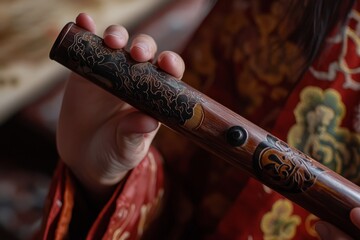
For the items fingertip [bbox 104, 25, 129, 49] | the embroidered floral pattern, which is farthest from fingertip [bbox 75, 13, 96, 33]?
the embroidered floral pattern

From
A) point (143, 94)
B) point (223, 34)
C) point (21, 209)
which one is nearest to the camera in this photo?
point (143, 94)

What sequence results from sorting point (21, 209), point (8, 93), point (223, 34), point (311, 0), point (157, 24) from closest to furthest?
point (311, 0)
point (223, 34)
point (21, 209)
point (157, 24)
point (8, 93)

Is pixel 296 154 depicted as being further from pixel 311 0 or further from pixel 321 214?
pixel 311 0

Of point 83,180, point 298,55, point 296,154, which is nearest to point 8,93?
point 83,180

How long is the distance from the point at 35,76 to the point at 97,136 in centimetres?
80

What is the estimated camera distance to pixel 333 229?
1.63 feet

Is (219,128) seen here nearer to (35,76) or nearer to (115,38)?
(115,38)

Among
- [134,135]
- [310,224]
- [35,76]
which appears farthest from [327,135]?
[35,76]

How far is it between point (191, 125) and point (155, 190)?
26 centimetres

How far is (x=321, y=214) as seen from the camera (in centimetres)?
49

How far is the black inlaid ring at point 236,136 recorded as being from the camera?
48cm

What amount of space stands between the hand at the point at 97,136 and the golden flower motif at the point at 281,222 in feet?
0.62

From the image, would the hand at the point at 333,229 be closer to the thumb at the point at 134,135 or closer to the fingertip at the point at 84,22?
the thumb at the point at 134,135

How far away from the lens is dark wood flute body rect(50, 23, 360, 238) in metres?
0.48
